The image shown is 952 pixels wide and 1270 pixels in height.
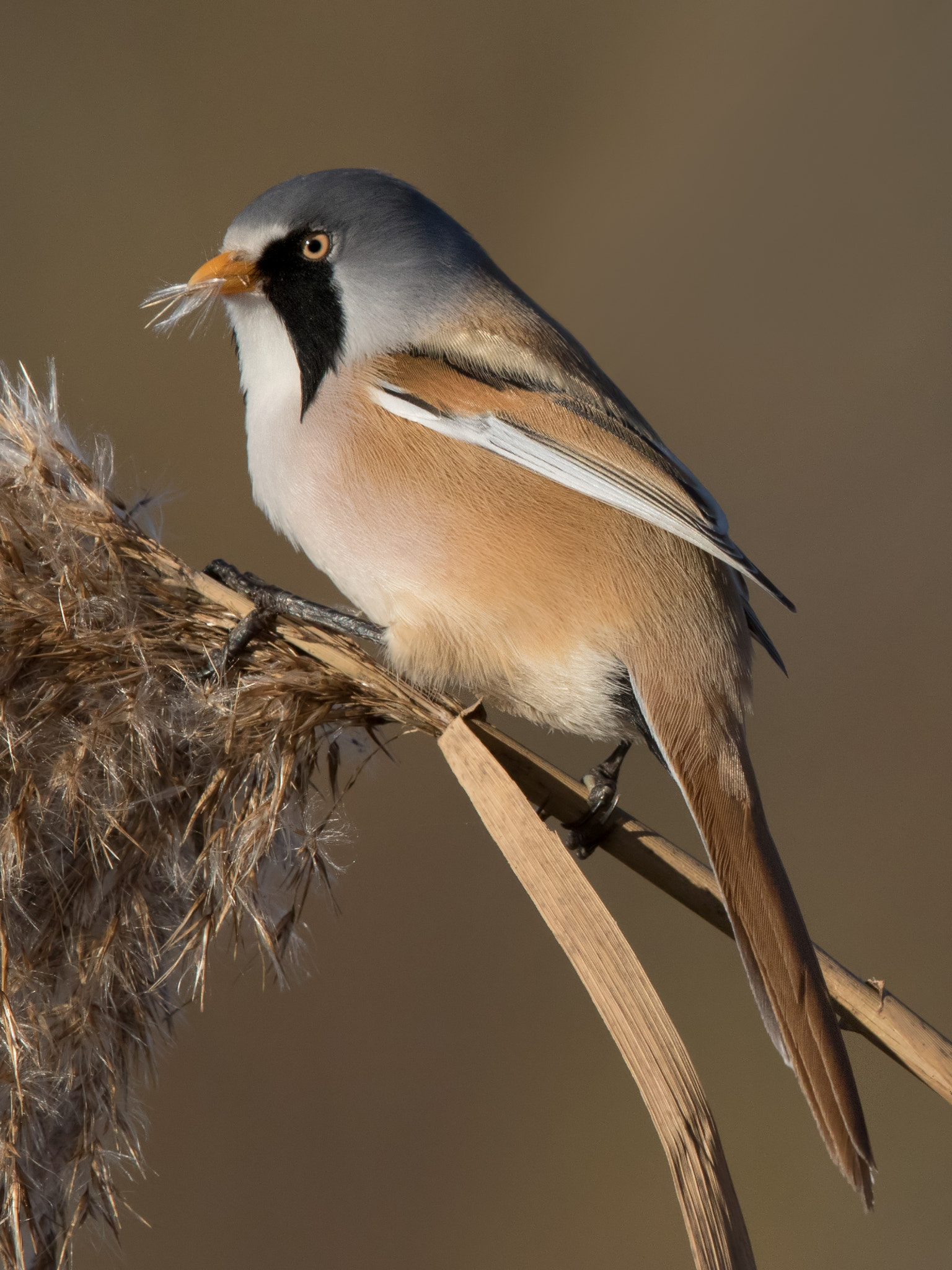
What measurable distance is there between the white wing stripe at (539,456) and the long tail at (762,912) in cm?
17

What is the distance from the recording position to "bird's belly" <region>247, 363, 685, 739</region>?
3.76 ft

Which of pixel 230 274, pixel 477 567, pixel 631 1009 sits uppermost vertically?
pixel 230 274

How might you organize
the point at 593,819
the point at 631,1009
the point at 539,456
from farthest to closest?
the point at 539,456
the point at 593,819
the point at 631,1009

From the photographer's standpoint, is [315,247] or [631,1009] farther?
[315,247]

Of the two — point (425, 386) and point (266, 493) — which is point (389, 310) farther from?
point (266, 493)

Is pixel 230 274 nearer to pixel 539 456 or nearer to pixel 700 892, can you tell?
pixel 539 456

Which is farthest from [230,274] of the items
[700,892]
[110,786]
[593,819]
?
[700,892]

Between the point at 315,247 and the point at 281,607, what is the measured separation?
481 millimetres

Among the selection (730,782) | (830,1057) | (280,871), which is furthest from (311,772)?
(830,1057)

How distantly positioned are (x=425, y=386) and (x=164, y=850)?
570 millimetres

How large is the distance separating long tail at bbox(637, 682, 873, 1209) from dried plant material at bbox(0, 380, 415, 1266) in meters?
0.29

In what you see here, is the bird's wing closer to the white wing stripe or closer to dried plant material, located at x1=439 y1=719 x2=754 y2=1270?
the white wing stripe

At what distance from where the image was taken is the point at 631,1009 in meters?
0.80

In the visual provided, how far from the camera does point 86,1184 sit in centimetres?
100
